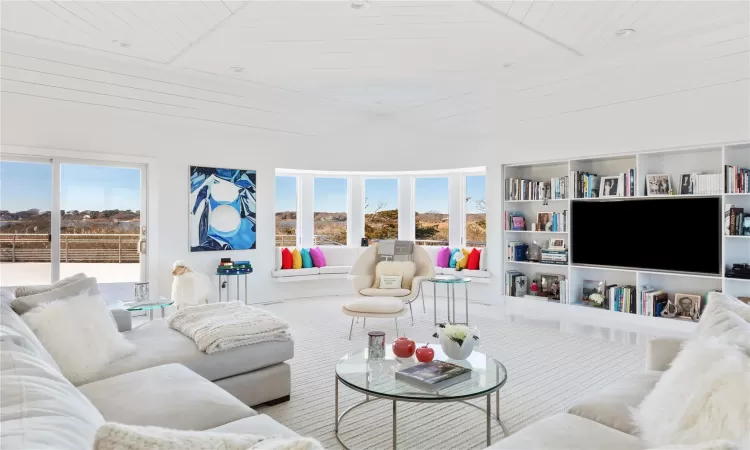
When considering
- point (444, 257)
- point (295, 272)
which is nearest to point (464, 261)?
point (444, 257)

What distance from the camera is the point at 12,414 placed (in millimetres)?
1024

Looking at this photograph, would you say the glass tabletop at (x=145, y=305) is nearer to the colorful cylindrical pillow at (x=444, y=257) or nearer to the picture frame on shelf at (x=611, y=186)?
the colorful cylindrical pillow at (x=444, y=257)

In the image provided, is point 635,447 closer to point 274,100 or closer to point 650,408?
point 650,408

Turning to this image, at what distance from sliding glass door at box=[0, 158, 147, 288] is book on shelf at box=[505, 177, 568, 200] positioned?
4.77 metres

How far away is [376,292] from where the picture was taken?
17.1ft

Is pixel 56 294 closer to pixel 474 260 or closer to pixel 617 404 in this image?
pixel 617 404

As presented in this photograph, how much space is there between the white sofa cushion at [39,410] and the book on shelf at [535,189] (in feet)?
18.5

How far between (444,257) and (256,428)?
5.58 metres

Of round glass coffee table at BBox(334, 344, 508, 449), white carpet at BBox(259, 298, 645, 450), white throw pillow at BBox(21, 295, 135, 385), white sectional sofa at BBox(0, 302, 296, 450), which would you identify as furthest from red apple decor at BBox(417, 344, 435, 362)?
white throw pillow at BBox(21, 295, 135, 385)

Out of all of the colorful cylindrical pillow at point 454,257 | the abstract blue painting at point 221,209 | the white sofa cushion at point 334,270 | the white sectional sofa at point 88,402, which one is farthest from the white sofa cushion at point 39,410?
the colorful cylindrical pillow at point 454,257

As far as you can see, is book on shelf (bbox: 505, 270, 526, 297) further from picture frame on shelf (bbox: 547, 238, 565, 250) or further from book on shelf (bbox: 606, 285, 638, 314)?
book on shelf (bbox: 606, 285, 638, 314)

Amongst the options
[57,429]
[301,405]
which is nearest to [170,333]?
[301,405]

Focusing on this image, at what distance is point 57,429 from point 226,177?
5.54 meters

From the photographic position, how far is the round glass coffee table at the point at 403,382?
2.28m
